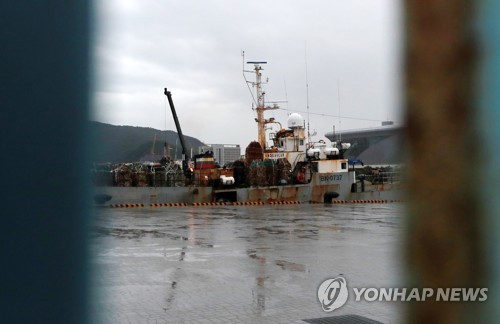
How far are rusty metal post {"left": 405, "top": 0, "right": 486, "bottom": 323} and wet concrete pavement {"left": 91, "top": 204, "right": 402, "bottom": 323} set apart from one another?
0.09 m

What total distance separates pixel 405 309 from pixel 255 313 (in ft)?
14.4

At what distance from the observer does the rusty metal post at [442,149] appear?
3.78 ft

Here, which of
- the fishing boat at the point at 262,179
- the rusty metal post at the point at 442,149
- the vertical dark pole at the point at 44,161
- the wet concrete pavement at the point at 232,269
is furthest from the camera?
the fishing boat at the point at 262,179

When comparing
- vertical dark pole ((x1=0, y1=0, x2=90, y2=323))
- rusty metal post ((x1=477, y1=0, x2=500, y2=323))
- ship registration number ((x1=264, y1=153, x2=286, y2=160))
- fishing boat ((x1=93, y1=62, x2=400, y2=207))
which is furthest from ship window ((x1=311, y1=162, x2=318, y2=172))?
rusty metal post ((x1=477, y1=0, x2=500, y2=323))

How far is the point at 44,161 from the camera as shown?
1631 mm

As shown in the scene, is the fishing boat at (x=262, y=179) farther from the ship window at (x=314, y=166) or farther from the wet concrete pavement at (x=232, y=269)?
the wet concrete pavement at (x=232, y=269)

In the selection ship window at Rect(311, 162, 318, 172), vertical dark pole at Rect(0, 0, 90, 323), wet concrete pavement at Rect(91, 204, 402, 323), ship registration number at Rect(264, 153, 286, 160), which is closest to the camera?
vertical dark pole at Rect(0, 0, 90, 323)

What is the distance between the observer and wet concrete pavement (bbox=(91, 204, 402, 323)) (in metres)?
4.54

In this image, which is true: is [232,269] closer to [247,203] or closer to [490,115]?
[490,115]

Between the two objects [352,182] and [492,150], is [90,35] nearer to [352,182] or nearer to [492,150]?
[492,150]

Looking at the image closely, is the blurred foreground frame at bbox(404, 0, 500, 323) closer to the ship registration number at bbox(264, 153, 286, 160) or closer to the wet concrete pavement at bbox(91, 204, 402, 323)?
the wet concrete pavement at bbox(91, 204, 402, 323)

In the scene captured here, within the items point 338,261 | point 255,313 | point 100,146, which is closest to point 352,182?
point 338,261

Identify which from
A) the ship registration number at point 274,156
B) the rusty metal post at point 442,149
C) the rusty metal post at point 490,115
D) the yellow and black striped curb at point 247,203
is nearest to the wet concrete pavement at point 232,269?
the rusty metal post at point 442,149

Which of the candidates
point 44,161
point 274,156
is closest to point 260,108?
point 274,156
